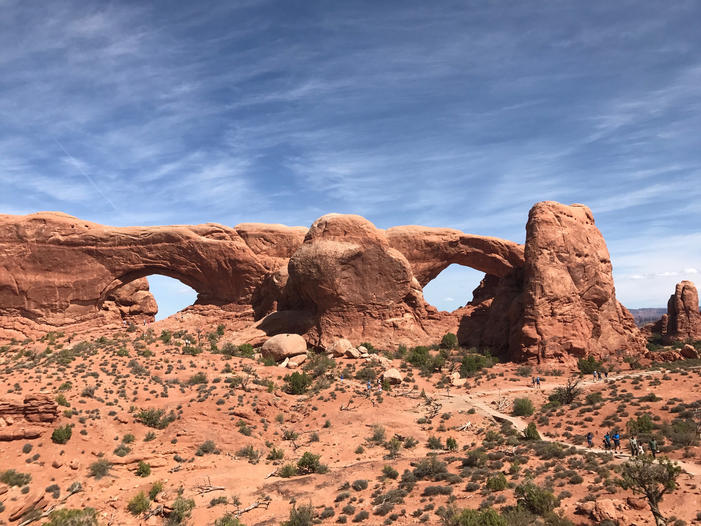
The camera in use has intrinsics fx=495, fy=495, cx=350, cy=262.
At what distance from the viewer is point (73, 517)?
642 inches

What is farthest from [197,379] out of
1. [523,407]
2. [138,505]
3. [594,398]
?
[594,398]

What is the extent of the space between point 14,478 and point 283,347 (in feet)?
59.8

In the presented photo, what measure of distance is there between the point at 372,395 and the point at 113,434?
13.4 m

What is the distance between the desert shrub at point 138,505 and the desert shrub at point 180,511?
111cm

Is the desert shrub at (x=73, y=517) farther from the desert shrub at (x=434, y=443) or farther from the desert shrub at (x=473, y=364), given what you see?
the desert shrub at (x=473, y=364)

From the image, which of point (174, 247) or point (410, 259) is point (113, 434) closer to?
point (174, 247)

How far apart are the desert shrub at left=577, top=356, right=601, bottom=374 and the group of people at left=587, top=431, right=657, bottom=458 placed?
11.5 meters

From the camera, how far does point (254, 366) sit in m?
32.6

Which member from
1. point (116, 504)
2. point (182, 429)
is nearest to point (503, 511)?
point (116, 504)

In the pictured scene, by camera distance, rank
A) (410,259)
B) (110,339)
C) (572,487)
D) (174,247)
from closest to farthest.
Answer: (572,487)
(110,339)
(174,247)
(410,259)

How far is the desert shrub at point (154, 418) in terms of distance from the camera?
2388cm

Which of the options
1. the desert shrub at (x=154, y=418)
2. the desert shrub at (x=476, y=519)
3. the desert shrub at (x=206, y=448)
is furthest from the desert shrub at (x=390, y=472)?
the desert shrub at (x=154, y=418)

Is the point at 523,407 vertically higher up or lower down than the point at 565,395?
lower down

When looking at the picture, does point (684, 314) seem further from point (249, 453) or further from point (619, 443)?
point (249, 453)
